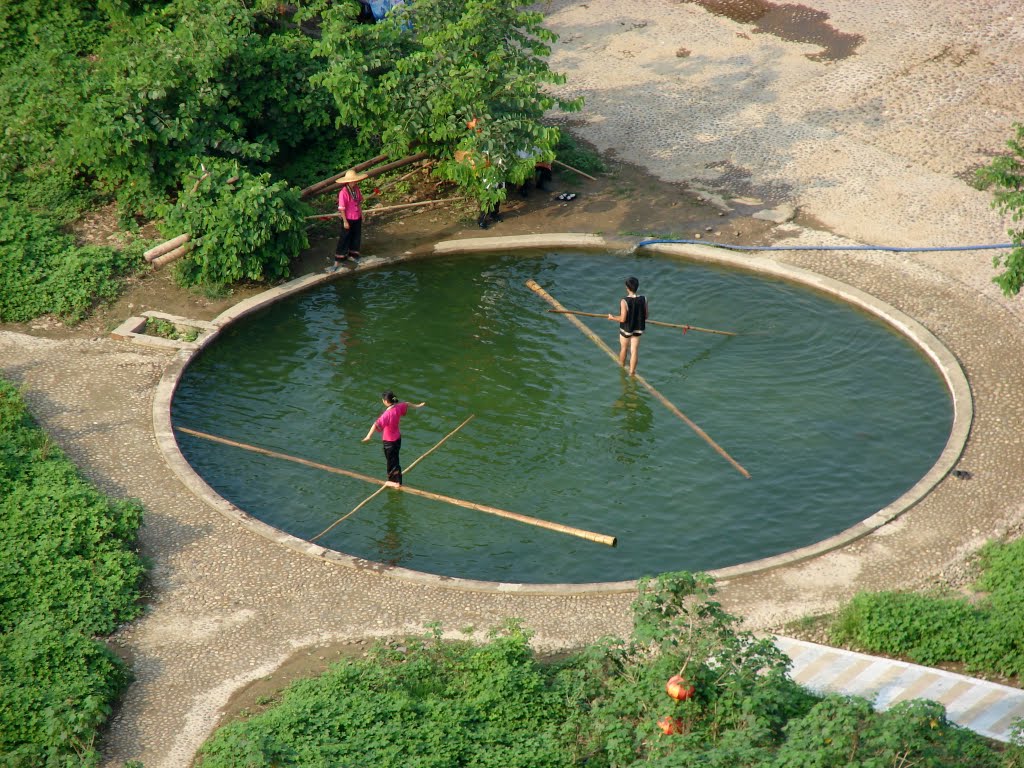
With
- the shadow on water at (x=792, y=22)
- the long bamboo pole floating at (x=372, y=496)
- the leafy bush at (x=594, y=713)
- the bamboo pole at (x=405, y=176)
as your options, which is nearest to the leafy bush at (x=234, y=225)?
the bamboo pole at (x=405, y=176)

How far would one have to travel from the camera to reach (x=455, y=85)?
20.5 m

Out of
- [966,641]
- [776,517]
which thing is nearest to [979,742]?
[966,641]

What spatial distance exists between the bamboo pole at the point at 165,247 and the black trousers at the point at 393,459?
6.50 meters

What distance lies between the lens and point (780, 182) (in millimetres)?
22672

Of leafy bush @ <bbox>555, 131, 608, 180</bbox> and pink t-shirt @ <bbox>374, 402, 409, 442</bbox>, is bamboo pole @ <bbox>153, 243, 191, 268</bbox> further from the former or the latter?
leafy bush @ <bbox>555, 131, 608, 180</bbox>

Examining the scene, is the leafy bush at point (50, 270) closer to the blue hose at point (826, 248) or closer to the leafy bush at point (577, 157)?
the leafy bush at point (577, 157)

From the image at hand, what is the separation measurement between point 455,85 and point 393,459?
7681 mm

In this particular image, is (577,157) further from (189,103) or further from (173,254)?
(173,254)

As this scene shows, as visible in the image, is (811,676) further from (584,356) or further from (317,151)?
(317,151)

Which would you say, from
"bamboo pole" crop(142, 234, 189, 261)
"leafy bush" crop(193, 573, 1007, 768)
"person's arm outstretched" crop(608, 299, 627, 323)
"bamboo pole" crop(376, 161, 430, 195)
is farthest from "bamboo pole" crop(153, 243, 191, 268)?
"leafy bush" crop(193, 573, 1007, 768)

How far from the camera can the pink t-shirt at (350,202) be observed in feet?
67.0

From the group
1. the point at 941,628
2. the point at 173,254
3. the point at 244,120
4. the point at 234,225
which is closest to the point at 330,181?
the point at 244,120

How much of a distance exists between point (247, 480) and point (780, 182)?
39.3 feet

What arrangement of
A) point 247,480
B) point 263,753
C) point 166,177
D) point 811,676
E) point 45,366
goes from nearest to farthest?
point 263,753 < point 811,676 < point 247,480 < point 45,366 < point 166,177
